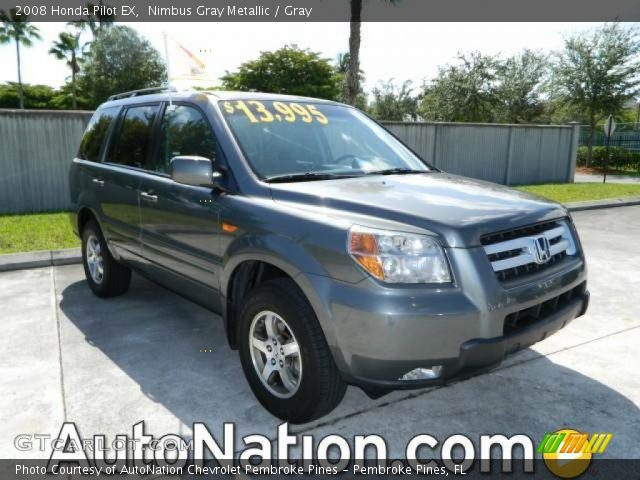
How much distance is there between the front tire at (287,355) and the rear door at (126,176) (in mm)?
1806

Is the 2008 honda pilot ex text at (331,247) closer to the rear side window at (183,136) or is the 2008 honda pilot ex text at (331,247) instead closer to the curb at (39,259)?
the rear side window at (183,136)

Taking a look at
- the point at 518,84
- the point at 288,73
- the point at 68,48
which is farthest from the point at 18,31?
the point at 518,84

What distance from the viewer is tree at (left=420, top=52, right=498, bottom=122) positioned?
35250mm

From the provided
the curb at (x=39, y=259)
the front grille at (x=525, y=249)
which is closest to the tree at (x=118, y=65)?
the curb at (x=39, y=259)

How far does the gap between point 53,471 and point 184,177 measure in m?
1.73

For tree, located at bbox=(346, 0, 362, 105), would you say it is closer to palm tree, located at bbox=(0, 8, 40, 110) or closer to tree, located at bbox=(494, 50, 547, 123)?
tree, located at bbox=(494, 50, 547, 123)

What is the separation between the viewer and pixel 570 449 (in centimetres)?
290

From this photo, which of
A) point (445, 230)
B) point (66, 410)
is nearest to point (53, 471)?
point (66, 410)

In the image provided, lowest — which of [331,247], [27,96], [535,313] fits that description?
[535,313]

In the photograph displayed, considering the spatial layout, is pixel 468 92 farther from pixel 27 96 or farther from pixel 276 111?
pixel 27 96

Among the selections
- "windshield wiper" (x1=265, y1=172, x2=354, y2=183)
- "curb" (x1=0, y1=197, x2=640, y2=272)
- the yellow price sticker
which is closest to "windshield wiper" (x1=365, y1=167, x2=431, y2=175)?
"windshield wiper" (x1=265, y1=172, x2=354, y2=183)

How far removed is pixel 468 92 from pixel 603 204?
2439 cm

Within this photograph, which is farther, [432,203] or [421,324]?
[432,203]

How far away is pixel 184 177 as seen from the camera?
3.30m
